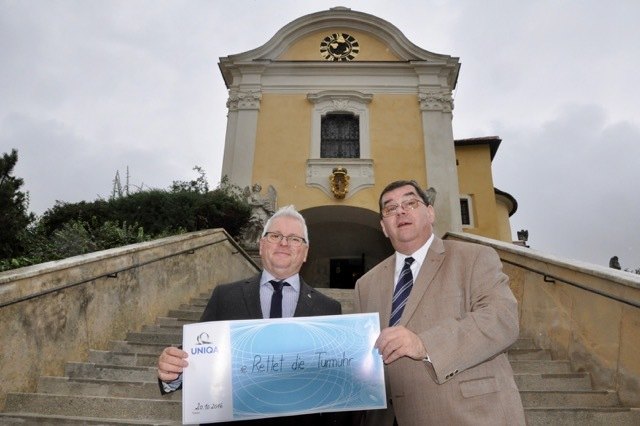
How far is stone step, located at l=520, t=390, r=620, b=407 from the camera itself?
3691 millimetres

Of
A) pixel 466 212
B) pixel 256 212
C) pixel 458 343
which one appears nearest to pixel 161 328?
pixel 458 343

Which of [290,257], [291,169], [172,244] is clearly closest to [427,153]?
[291,169]

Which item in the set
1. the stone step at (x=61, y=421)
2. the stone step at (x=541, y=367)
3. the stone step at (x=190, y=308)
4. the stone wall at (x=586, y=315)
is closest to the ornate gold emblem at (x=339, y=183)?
the stone step at (x=190, y=308)

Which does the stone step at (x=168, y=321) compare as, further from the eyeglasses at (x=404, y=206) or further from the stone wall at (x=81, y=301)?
the eyeglasses at (x=404, y=206)

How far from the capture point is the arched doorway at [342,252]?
58.6 ft

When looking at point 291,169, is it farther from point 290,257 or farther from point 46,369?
point 290,257

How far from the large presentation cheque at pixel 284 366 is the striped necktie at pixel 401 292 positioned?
0.71 feet

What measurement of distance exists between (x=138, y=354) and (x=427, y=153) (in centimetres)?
1244

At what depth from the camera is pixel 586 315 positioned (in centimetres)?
432

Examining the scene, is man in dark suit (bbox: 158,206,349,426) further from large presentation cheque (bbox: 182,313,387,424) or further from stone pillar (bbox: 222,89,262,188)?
stone pillar (bbox: 222,89,262,188)

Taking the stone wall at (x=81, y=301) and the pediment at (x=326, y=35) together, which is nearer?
the stone wall at (x=81, y=301)

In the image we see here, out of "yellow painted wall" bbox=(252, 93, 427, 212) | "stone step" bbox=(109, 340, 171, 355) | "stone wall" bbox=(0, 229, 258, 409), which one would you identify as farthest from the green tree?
"yellow painted wall" bbox=(252, 93, 427, 212)

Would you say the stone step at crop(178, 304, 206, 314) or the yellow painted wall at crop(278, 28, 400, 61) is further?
the yellow painted wall at crop(278, 28, 400, 61)

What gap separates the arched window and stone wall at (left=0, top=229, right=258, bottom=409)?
907cm
